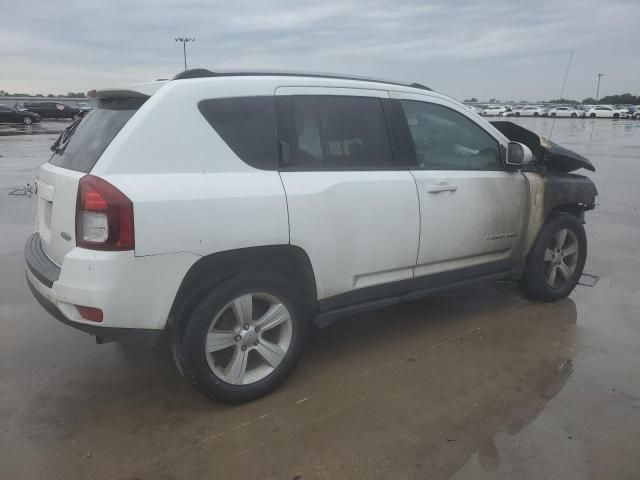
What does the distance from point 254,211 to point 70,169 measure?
1.03 metres

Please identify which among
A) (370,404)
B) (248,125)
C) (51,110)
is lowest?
(370,404)

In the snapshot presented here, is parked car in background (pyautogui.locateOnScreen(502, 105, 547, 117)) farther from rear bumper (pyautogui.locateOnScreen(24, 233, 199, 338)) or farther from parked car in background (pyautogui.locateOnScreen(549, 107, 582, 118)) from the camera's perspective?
rear bumper (pyautogui.locateOnScreen(24, 233, 199, 338))

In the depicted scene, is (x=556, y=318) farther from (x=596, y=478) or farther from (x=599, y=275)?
(x=596, y=478)

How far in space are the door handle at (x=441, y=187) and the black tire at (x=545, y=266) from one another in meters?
1.20

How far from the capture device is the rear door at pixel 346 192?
3.10m

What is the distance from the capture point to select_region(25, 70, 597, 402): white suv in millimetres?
2641

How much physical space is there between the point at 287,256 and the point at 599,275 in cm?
376

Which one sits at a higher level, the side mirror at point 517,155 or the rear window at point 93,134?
the rear window at point 93,134

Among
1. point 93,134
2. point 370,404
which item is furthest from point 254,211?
point 370,404

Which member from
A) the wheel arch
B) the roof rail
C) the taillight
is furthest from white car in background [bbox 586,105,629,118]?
the taillight

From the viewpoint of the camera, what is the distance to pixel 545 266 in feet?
15.1

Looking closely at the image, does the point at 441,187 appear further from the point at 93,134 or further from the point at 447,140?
the point at 93,134

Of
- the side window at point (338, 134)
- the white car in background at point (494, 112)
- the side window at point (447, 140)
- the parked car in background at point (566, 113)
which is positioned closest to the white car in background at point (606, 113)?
the parked car in background at point (566, 113)

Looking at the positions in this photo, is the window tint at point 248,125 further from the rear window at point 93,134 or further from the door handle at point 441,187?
the door handle at point 441,187
